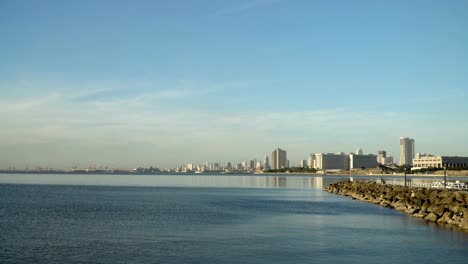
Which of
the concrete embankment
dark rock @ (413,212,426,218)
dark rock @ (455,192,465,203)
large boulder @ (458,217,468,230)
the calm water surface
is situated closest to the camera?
the calm water surface

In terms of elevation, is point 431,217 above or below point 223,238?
above

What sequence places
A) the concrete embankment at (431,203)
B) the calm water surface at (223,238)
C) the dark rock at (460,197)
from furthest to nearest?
1. the dark rock at (460,197)
2. the concrete embankment at (431,203)
3. the calm water surface at (223,238)

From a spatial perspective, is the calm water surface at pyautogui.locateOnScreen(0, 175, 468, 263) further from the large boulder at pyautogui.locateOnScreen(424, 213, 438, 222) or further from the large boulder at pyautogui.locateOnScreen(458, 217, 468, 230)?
the large boulder at pyautogui.locateOnScreen(458, 217, 468, 230)

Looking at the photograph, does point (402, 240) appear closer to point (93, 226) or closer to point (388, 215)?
point (388, 215)

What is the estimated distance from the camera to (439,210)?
44094 millimetres

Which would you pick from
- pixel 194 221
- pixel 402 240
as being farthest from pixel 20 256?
pixel 402 240

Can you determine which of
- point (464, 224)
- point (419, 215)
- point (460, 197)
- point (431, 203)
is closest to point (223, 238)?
point (464, 224)

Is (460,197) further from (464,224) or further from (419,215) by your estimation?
(464,224)

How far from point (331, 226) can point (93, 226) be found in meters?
18.1

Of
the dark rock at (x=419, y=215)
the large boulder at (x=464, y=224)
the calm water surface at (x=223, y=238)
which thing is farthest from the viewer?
the dark rock at (x=419, y=215)

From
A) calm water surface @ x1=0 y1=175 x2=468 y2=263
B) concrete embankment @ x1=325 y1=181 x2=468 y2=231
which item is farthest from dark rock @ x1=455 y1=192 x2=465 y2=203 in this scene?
calm water surface @ x1=0 y1=175 x2=468 y2=263

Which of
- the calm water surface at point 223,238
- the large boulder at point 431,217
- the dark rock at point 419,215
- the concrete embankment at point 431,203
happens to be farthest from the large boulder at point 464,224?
the dark rock at point 419,215

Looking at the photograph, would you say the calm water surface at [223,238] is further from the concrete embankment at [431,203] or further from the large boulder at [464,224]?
the concrete embankment at [431,203]

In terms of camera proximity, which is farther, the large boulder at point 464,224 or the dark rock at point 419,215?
the dark rock at point 419,215
